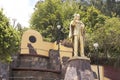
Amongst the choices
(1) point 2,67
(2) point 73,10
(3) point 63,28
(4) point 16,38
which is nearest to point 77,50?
(4) point 16,38

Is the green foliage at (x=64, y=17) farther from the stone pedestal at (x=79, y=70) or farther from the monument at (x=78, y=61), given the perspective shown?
the stone pedestal at (x=79, y=70)

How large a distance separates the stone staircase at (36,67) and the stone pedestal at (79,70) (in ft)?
18.4

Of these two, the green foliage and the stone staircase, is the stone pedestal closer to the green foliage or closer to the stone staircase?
the stone staircase

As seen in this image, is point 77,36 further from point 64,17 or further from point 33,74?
point 64,17

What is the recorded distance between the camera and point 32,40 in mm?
24672

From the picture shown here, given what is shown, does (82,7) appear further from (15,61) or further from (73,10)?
(15,61)

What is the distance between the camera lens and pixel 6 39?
15.9 metres

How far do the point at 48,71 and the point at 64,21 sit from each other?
14088 millimetres

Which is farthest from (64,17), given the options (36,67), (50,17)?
(36,67)

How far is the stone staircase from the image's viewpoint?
1934cm

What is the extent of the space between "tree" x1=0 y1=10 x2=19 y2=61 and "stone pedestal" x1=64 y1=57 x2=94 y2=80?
143 inches

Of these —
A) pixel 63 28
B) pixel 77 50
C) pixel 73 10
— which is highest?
pixel 73 10

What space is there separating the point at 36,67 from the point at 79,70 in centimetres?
760

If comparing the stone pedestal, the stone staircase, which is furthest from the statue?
the stone staircase
